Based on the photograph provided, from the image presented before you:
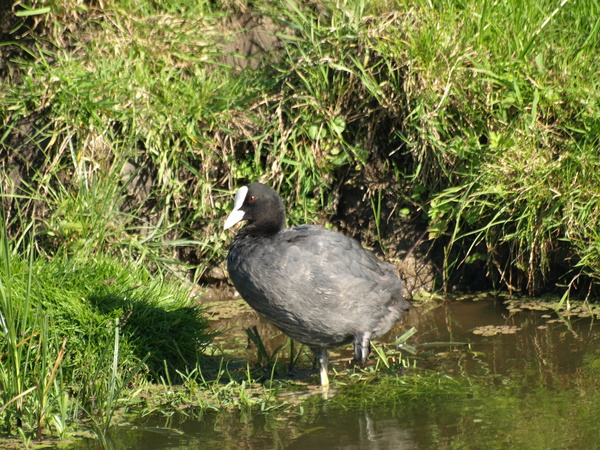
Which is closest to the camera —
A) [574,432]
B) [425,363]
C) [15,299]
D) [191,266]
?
[574,432]

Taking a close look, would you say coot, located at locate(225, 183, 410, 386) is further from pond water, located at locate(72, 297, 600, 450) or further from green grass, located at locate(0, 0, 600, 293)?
green grass, located at locate(0, 0, 600, 293)

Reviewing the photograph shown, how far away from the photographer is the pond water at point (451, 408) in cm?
315

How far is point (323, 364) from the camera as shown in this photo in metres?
3.97

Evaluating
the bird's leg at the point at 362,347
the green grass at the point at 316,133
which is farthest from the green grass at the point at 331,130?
the bird's leg at the point at 362,347

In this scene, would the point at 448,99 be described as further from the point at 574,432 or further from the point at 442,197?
the point at 574,432

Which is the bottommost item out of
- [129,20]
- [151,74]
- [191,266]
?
[191,266]

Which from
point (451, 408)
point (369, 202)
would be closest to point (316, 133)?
point (369, 202)

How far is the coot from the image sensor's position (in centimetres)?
386

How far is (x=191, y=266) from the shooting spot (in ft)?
16.9

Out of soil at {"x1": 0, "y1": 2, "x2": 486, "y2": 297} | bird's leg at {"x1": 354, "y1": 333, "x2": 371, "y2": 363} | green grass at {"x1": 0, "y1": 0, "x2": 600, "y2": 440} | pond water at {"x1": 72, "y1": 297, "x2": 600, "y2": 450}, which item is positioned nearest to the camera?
pond water at {"x1": 72, "y1": 297, "x2": 600, "y2": 450}

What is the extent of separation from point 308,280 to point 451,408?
882 mm

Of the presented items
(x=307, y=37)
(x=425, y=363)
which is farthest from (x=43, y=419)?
(x=307, y=37)

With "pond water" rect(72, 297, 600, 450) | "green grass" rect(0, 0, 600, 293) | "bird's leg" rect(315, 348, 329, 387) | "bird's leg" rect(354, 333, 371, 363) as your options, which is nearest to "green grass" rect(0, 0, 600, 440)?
"green grass" rect(0, 0, 600, 293)

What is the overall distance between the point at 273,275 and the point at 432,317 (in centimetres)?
134
